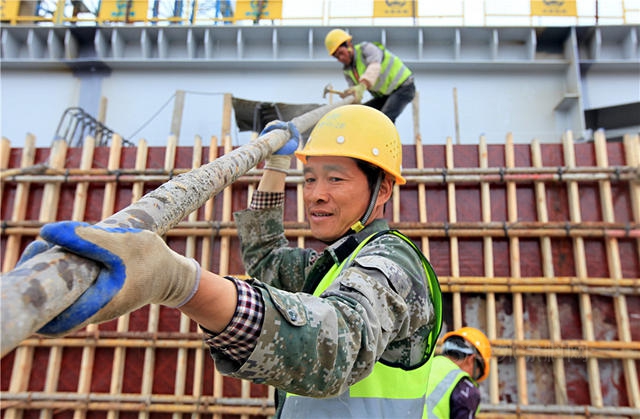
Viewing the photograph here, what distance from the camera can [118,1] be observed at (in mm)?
10500

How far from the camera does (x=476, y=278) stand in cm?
537

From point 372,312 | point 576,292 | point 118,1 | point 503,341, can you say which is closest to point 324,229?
point 372,312

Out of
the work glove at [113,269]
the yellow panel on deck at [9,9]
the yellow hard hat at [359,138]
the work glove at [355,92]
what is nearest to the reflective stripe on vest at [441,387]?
the yellow hard hat at [359,138]

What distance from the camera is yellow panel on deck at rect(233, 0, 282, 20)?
10.3 metres

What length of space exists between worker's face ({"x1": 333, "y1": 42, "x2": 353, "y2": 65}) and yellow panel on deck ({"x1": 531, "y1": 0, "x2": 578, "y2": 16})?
18.7 feet

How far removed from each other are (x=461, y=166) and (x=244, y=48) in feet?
19.5

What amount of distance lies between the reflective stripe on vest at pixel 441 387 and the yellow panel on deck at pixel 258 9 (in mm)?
8685

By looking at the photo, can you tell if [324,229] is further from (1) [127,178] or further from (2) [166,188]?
(1) [127,178]

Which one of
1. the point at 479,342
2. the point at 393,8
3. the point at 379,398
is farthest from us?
the point at 393,8

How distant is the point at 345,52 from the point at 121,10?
263 inches

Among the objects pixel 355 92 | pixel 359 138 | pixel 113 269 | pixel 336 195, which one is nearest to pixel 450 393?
pixel 336 195

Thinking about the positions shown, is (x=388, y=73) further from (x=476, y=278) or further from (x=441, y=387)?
(x=441, y=387)

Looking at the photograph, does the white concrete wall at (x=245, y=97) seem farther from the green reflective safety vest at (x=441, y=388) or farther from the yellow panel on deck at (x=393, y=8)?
the green reflective safety vest at (x=441, y=388)

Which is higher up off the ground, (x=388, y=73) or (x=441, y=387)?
(x=388, y=73)
